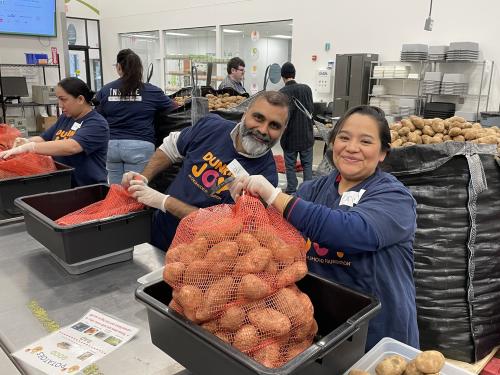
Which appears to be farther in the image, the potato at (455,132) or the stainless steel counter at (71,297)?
the potato at (455,132)

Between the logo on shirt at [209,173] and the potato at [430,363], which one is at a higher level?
the logo on shirt at [209,173]

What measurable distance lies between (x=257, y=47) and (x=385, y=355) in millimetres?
10816

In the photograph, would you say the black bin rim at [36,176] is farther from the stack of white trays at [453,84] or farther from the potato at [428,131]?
the stack of white trays at [453,84]

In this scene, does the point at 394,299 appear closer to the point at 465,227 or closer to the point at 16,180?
the point at 465,227

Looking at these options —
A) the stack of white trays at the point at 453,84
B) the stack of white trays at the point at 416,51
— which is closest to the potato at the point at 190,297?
the stack of white trays at the point at 453,84

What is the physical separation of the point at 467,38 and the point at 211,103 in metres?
4.32

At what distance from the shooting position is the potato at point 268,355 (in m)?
0.77

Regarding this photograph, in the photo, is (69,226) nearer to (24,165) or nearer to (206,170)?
(206,170)

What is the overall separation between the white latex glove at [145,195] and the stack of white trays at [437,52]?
587 centimetres

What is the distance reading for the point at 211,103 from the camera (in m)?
4.47

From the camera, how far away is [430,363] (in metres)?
0.88

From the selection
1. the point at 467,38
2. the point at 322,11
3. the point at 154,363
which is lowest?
the point at 154,363

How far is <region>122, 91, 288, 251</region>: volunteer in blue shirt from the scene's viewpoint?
5.81 ft

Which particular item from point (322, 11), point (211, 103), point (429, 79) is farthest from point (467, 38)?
point (211, 103)
